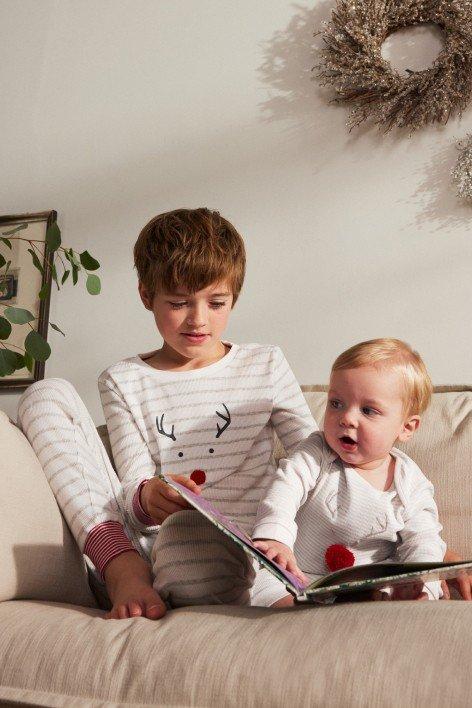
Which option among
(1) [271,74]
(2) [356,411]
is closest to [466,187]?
(1) [271,74]

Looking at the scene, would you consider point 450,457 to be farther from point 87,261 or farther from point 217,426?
point 87,261

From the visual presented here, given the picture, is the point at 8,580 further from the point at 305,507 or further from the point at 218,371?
the point at 218,371

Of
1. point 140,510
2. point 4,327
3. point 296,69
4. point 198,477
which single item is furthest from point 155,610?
point 296,69

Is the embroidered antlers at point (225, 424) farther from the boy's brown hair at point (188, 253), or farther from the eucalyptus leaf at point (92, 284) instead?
the eucalyptus leaf at point (92, 284)

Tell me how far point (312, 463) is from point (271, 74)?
1459mm

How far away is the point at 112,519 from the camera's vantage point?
1284 millimetres

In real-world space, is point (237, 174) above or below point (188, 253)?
above

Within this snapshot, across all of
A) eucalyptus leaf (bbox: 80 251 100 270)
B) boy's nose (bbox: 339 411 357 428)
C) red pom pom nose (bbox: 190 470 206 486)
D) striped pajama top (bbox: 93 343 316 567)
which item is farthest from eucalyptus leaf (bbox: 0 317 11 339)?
boy's nose (bbox: 339 411 357 428)

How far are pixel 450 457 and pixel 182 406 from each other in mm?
517

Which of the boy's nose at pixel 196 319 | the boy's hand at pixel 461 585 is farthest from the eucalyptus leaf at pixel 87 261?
the boy's hand at pixel 461 585

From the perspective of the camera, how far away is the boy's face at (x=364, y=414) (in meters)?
1.33

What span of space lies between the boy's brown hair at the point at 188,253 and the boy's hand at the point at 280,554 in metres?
0.54

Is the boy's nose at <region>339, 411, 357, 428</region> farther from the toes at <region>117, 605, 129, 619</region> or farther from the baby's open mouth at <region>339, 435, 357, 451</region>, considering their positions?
the toes at <region>117, 605, 129, 619</region>

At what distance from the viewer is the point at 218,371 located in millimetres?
1598
